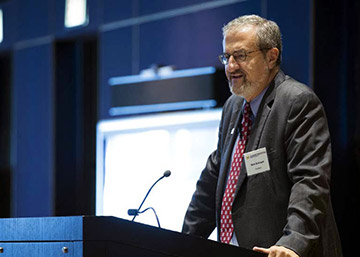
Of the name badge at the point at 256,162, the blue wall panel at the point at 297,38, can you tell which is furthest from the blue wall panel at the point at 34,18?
the name badge at the point at 256,162

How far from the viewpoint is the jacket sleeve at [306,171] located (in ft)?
7.84

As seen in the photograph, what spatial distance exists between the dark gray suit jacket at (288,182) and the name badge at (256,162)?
0.02 metres

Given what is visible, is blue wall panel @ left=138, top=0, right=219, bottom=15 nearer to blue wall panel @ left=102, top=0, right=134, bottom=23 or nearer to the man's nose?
blue wall panel @ left=102, top=0, right=134, bottom=23

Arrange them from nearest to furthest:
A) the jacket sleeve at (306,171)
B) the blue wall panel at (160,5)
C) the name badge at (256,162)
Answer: the jacket sleeve at (306,171) < the name badge at (256,162) < the blue wall panel at (160,5)

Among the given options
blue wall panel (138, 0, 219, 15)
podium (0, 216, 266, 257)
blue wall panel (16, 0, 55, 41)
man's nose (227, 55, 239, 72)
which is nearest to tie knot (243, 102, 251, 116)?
man's nose (227, 55, 239, 72)

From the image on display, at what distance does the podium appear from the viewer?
6.56ft

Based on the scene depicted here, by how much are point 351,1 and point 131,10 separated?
197 centimetres

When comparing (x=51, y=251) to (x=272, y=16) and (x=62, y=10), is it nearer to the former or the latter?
(x=272, y=16)

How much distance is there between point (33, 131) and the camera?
6.76 metres

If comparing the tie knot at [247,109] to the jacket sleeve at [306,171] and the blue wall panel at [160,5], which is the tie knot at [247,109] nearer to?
the jacket sleeve at [306,171]

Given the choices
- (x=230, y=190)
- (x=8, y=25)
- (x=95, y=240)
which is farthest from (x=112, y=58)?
(x=95, y=240)

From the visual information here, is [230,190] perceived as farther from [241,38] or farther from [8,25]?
[8,25]

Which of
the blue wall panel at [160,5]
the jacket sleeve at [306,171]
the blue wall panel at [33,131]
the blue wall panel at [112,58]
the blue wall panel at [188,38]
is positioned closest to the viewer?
the jacket sleeve at [306,171]

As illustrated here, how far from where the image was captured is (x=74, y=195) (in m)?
Answer: 6.56
